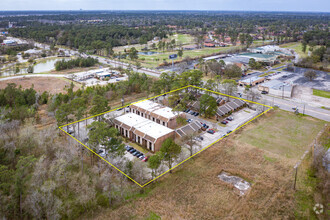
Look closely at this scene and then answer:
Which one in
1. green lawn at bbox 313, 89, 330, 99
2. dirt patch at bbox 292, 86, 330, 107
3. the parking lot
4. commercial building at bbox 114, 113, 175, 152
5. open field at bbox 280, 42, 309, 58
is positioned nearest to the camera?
commercial building at bbox 114, 113, 175, 152

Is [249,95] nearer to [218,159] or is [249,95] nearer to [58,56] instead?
[218,159]

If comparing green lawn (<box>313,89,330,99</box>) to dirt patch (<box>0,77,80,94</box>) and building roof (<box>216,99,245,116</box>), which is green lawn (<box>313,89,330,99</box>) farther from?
dirt patch (<box>0,77,80,94</box>)

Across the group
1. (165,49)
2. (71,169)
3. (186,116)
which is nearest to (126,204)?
(71,169)

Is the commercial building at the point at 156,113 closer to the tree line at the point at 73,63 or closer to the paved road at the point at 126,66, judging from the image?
the paved road at the point at 126,66

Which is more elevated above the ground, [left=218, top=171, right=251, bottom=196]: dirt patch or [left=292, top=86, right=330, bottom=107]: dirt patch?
[left=292, top=86, right=330, bottom=107]: dirt patch

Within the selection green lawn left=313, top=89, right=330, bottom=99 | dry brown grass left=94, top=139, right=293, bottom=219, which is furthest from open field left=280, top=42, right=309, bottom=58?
dry brown grass left=94, top=139, right=293, bottom=219

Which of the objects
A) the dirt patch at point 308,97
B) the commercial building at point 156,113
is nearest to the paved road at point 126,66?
the commercial building at point 156,113
